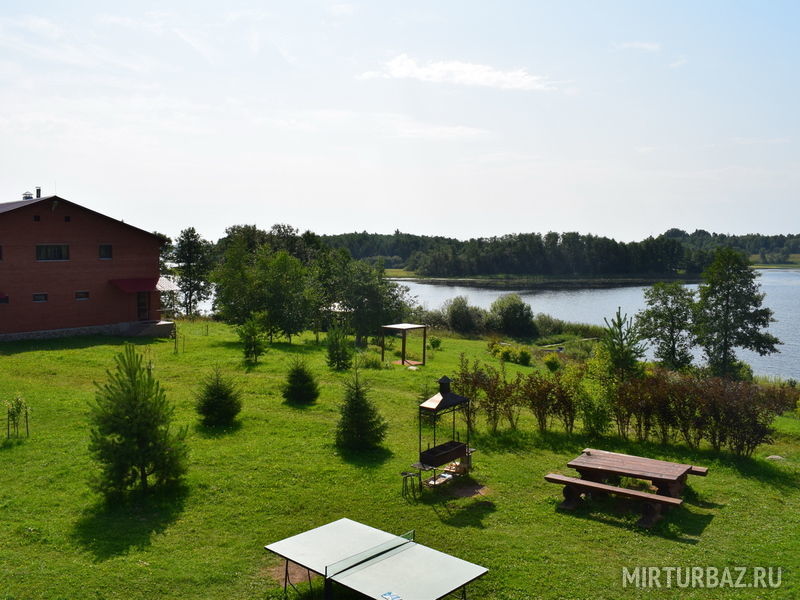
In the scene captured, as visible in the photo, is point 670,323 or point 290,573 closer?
point 290,573

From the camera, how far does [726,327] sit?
36062 millimetres

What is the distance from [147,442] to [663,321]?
1286 inches

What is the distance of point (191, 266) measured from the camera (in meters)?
64.6

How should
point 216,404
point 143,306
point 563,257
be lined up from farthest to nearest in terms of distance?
1. point 563,257
2. point 143,306
3. point 216,404

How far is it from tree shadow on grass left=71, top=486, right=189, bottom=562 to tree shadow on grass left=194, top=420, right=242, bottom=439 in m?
3.42

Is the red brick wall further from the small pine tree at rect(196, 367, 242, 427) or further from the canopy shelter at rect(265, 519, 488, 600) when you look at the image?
the canopy shelter at rect(265, 519, 488, 600)

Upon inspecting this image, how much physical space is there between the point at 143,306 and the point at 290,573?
2740cm

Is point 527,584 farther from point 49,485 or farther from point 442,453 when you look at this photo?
point 49,485

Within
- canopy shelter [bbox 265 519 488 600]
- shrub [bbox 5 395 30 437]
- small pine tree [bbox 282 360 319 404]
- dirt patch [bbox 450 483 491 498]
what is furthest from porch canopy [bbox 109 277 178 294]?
canopy shelter [bbox 265 519 488 600]

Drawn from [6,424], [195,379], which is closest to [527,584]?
[6,424]

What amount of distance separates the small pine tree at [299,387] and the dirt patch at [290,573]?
30.8 ft

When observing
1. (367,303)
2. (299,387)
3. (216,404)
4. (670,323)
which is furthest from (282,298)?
(670,323)

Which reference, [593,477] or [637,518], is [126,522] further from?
[637,518]

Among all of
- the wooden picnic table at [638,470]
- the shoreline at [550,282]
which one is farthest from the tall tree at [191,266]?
the wooden picnic table at [638,470]
